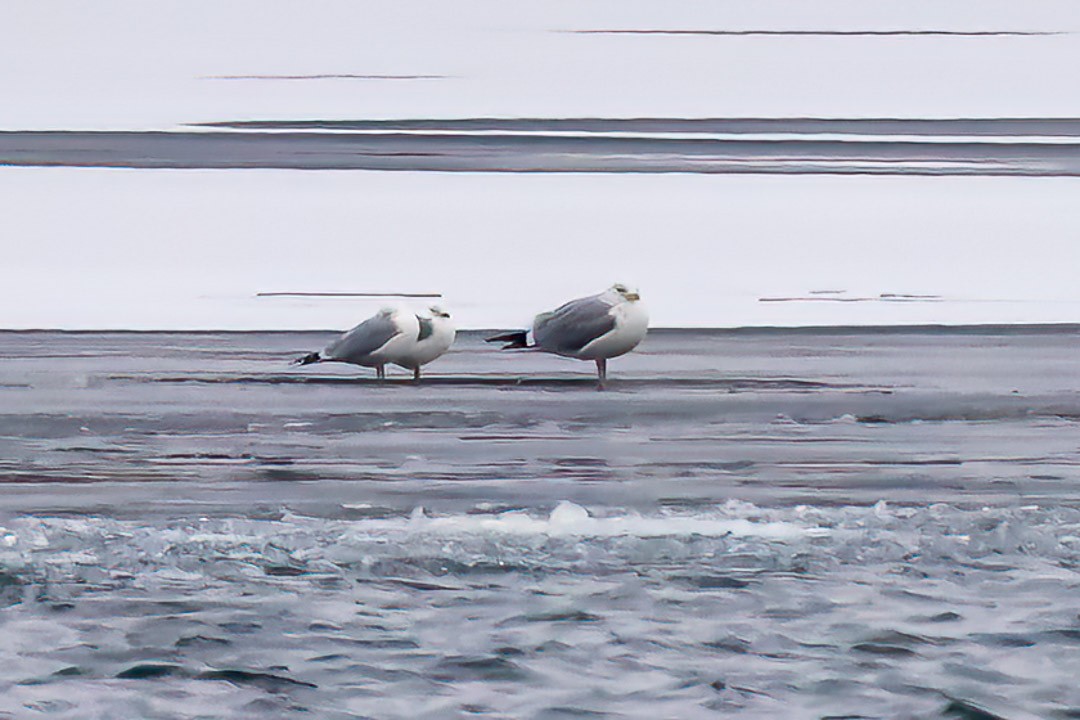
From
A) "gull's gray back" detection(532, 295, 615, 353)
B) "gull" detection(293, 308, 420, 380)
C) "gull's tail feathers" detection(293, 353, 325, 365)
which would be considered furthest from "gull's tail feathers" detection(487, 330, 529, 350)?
"gull's tail feathers" detection(293, 353, 325, 365)

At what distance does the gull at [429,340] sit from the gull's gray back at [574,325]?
1.48 feet

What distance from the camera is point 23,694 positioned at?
9.28 feet

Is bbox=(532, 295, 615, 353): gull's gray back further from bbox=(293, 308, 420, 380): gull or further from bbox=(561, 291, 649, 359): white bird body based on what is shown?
bbox=(293, 308, 420, 380): gull

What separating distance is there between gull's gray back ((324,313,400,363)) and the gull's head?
101cm

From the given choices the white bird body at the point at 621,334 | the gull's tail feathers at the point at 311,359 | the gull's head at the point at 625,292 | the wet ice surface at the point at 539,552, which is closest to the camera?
the wet ice surface at the point at 539,552

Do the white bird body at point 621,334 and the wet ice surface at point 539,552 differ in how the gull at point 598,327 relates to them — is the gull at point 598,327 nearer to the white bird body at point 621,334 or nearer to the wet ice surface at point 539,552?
the white bird body at point 621,334

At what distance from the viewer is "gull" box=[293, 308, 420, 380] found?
303 inches

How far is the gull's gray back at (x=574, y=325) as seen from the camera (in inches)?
304

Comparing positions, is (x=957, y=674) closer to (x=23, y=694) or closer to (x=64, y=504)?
(x=23, y=694)

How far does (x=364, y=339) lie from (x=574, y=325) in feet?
3.07

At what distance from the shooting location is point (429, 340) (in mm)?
7730

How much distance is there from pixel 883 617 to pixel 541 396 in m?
3.63

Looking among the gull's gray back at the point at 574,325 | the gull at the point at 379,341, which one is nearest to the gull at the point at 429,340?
the gull at the point at 379,341

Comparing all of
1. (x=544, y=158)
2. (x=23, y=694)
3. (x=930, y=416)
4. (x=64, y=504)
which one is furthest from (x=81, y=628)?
(x=544, y=158)
